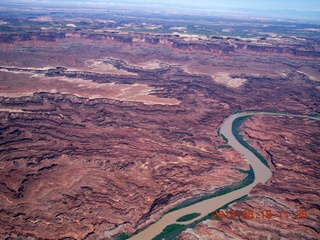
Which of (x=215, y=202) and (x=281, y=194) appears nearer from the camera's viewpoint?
(x=215, y=202)

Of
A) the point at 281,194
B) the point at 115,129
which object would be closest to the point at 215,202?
the point at 281,194
